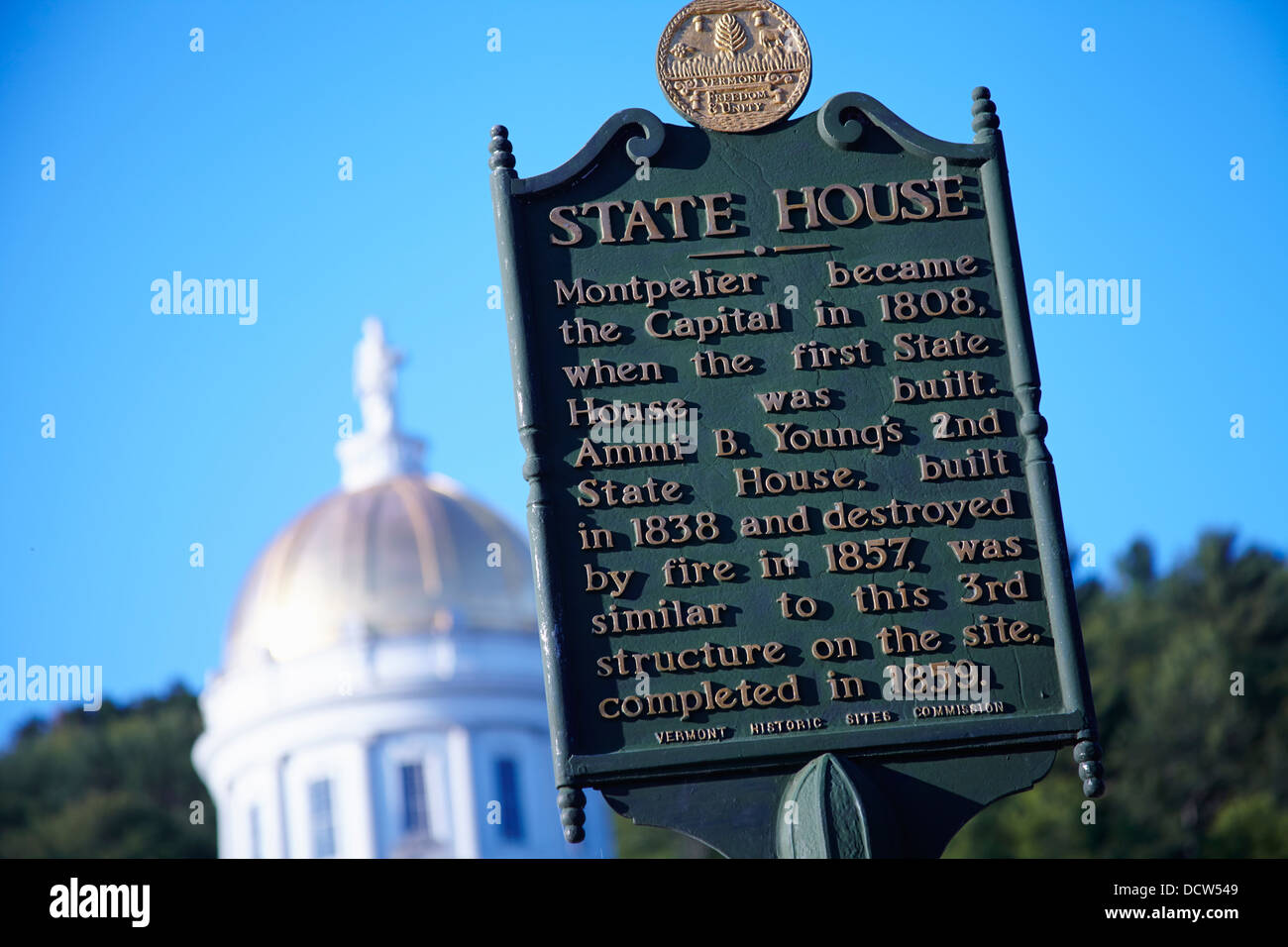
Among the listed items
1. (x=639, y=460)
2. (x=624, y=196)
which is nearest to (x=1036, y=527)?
(x=639, y=460)

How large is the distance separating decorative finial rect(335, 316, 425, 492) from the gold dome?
173 inches

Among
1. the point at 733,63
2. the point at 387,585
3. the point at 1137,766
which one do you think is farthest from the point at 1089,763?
the point at 387,585

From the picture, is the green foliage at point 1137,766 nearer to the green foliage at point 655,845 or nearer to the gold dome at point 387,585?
the green foliage at point 655,845

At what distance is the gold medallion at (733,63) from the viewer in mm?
9867

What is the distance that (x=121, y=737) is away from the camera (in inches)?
3297

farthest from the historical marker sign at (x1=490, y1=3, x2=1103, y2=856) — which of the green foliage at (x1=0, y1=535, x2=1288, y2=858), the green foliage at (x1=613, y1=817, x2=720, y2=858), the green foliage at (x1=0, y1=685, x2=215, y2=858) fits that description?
the green foliage at (x1=0, y1=685, x2=215, y2=858)

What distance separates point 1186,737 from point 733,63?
4835 centimetres

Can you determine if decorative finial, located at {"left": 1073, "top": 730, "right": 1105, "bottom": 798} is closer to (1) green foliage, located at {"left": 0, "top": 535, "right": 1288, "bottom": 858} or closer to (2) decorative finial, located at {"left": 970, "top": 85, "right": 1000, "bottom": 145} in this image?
(2) decorative finial, located at {"left": 970, "top": 85, "right": 1000, "bottom": 145}
